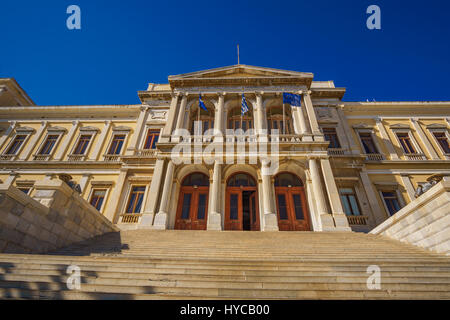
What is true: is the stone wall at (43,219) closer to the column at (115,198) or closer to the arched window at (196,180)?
the column at (115,198)

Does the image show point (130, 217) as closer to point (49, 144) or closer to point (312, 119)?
point (49, 144)

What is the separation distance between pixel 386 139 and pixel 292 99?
24.5ft

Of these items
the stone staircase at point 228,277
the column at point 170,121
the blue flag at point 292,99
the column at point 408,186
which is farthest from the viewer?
the blue flag at point 292,99

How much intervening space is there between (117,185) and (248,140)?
8.67m

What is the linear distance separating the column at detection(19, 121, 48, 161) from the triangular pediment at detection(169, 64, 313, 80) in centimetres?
1156

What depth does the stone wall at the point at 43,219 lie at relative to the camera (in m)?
5.31

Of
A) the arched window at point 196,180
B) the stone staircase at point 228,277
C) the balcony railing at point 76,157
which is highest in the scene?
the balcony railing at point 76,157

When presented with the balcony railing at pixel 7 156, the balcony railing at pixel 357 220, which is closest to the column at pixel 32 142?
the balcony railing at pixel 7 156

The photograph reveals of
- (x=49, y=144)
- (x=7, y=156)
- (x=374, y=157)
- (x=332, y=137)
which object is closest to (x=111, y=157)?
(x=49, y=144)

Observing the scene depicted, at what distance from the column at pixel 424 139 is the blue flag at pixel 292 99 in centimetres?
938

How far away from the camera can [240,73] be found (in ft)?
54.4

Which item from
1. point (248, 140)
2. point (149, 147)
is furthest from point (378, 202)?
point (149, 147)

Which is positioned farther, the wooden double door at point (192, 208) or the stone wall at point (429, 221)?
the wooden double door at point (192, 208)

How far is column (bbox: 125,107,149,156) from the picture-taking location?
1490 cm
